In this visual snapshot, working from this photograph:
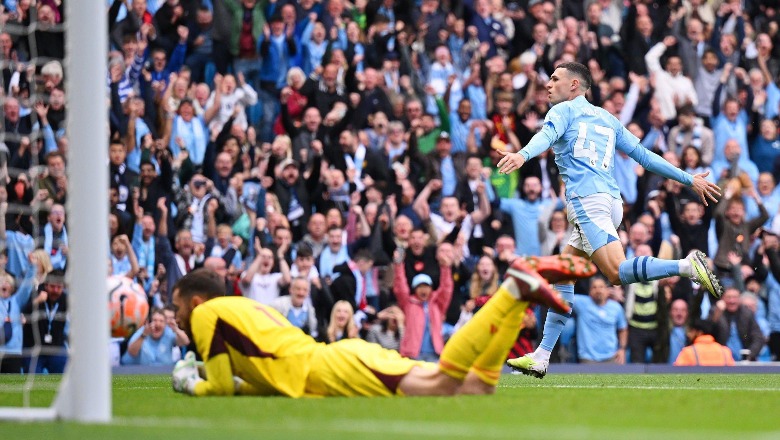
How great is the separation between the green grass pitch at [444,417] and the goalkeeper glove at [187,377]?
0.09 m

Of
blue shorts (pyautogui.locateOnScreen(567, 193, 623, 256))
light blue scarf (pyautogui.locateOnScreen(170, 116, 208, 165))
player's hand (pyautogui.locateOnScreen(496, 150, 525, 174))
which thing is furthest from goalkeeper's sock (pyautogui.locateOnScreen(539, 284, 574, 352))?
light blue scarf (pyautogui.locateOnScreen(170, 116, 208, 165))

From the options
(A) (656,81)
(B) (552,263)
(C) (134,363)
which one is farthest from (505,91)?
(B) (552,263)

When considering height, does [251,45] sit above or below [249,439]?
above

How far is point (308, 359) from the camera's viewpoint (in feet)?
29.3

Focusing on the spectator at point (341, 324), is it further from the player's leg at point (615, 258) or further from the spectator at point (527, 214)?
the player's leg at point (615, 258)

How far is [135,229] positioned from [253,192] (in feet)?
5.95

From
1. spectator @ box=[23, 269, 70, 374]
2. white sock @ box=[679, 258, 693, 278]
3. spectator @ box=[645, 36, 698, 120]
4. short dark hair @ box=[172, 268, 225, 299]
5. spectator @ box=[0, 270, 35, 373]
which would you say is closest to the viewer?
short dark hair @ box=[172, 268, 225, 299]

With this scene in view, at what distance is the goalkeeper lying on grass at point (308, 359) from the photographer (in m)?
8.73

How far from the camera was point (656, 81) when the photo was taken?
21.3 metres

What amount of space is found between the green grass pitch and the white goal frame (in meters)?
0.26

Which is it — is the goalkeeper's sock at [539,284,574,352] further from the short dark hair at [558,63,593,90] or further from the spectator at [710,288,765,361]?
the spectator at [710,288,765,361]

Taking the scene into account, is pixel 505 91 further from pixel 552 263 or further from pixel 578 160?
pixel 552 263

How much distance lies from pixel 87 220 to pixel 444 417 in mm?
2177

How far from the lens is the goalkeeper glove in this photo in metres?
9.27
